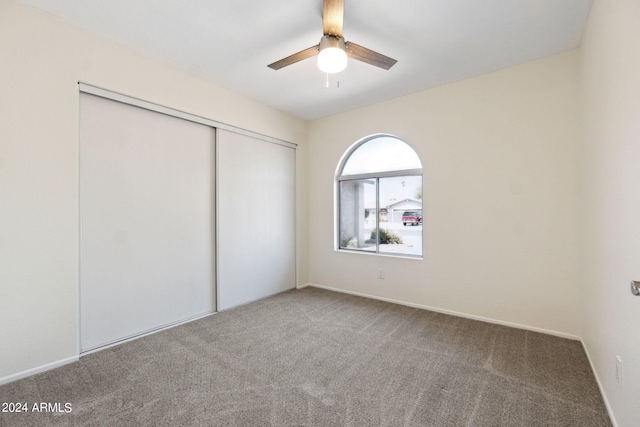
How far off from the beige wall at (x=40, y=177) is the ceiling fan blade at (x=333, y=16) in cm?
196

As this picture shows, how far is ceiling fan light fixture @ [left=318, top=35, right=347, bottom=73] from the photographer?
197cm

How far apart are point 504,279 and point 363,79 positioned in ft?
8.71

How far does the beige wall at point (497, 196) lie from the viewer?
2.65 meters

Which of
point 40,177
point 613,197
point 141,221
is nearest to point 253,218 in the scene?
point 141,221

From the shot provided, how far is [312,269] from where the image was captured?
15.2 feet

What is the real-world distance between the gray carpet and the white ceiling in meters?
2.69

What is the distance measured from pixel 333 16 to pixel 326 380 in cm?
255

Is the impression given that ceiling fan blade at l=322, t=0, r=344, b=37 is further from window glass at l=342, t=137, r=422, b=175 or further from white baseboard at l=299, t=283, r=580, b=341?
white baseboard at l=299, t=283, r=580, b=341

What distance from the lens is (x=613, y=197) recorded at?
1657mm

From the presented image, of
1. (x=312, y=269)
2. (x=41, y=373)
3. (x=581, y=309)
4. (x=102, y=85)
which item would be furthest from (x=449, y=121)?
(x=41, y=373)

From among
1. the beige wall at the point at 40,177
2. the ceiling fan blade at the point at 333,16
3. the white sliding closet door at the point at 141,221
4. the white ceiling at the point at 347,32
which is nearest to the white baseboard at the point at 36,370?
the beige wall at the point at 40,177

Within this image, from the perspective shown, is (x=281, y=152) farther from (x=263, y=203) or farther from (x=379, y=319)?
(x=379, y=319)

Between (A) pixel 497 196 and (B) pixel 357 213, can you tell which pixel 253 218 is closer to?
(B) pixel 357 213

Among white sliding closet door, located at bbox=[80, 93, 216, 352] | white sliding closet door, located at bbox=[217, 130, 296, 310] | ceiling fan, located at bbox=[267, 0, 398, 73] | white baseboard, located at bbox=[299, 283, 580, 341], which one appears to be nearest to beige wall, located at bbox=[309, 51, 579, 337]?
white baseboard, located at bbox=[299, 283, 580, 341]
